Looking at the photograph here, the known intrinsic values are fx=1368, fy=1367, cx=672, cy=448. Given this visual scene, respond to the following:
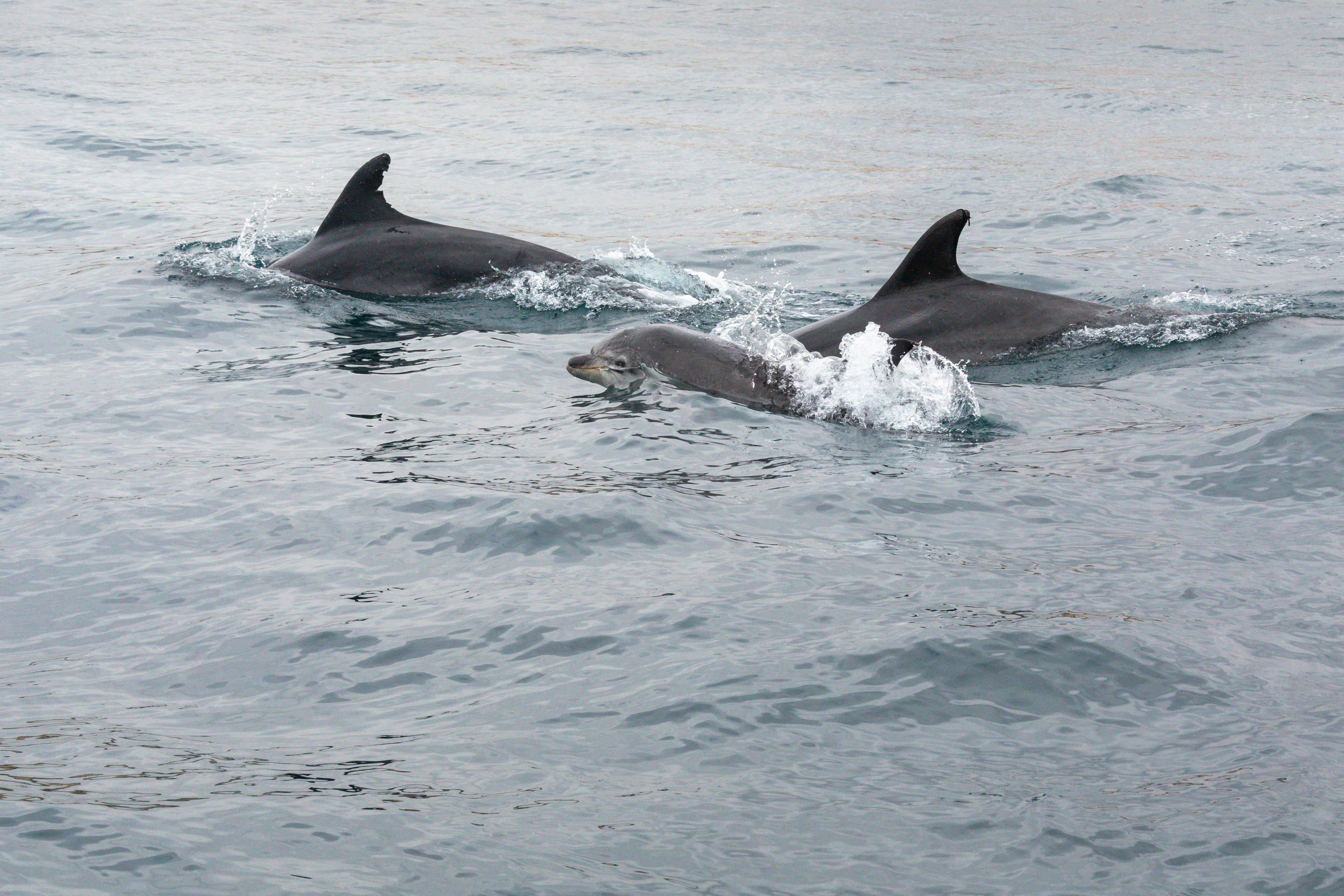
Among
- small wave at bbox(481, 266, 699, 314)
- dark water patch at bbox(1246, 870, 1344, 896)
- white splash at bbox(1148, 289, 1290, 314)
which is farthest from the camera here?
small wave at bbox(481, 266, 699, 314)

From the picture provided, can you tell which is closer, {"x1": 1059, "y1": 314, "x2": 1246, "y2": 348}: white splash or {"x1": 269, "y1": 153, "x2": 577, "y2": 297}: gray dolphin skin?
{"x1": 1059, "y1": 314, "x2": 1246, "y2": 348}: white splash

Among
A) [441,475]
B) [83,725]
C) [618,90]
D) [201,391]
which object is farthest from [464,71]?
[83,725]

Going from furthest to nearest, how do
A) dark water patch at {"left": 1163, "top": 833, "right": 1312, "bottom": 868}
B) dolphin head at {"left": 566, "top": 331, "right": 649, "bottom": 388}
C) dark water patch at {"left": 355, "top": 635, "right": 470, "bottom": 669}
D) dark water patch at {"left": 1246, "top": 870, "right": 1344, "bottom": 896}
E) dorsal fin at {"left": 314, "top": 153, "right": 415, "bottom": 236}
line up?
dorsal fin at {"left": 314, "top": 153, "right": 415, "bottom": 236}
dolphin head at {"left": 566, "top": 331, "right": 649, "bottom": 388}
dark water patch at {"left": 355, "top": 635, "right": 470, "bottom": 669}
dark water patch at {"left": 1163, "top": 833, "right": 1312, "bottom": 868}
dark water patch at {"left": 1246, "top": 870, "right": 1344, "bottom": 896}

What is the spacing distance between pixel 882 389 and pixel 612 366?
215cm

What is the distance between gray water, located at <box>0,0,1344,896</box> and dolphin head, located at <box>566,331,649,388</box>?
19 centimetres

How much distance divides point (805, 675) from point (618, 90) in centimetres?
2765

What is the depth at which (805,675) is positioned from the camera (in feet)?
19.5

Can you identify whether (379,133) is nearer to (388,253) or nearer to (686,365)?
(388,253)

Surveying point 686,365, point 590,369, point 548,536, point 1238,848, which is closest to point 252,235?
point 590,369

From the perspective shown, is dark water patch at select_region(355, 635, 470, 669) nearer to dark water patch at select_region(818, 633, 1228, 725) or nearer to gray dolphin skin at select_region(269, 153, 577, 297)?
dark water patch at select_region(818, 633, 1228, 725)

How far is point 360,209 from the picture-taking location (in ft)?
46.3

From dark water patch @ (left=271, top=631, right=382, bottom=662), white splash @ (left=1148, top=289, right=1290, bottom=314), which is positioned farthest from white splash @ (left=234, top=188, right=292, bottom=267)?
white splash @ (left=1148, top=289, right=1290, bottom=314)

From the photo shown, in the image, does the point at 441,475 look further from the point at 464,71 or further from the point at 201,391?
the point at 464,71

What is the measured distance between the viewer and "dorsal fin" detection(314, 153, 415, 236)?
1402 centimetres
